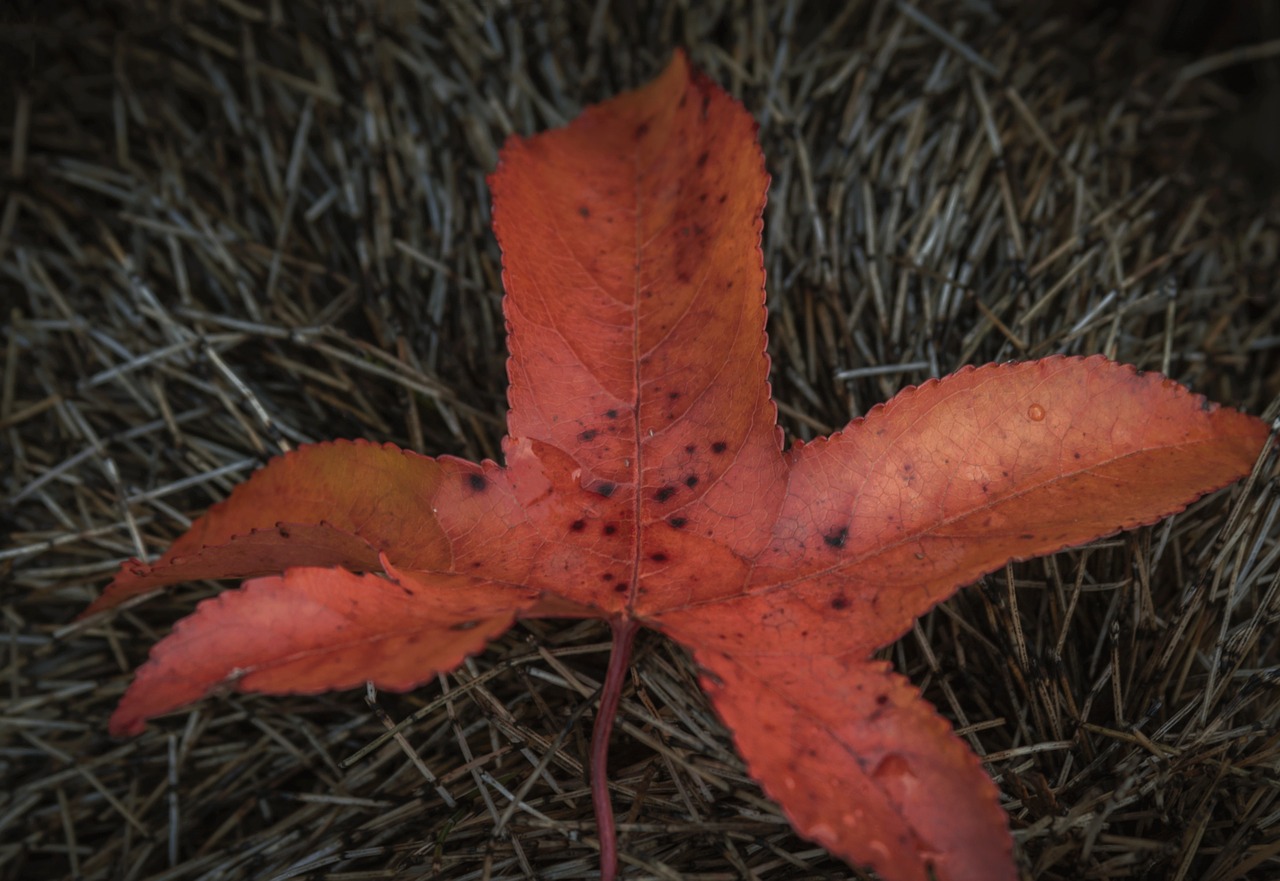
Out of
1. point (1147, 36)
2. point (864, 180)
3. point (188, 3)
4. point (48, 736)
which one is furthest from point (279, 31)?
point (1147, 36)

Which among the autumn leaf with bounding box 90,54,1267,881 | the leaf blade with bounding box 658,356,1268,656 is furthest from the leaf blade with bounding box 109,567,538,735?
the leaf blade with bounding box 658,356,1268,656

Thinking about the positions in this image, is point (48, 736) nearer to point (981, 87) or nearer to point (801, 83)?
point (801, 83)

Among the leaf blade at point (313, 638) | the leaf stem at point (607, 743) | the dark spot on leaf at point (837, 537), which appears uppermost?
the dark spot on leaf at point (837, 537)

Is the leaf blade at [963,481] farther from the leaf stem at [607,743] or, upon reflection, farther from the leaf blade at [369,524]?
the leaf blade at [369,524]

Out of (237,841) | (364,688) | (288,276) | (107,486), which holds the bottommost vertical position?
(237,841)

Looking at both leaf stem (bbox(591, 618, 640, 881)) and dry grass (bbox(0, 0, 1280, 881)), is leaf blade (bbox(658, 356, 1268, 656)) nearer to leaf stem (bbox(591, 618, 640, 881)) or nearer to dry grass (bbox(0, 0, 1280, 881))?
leaf stem (bbox(591, 618, 640, 881))

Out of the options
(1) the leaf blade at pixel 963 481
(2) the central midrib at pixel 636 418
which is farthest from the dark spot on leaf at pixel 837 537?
(2) the central midrib at pixel 636 418

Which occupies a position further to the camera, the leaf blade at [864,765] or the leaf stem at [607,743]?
the leaf stem at [607,743]
